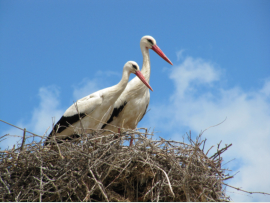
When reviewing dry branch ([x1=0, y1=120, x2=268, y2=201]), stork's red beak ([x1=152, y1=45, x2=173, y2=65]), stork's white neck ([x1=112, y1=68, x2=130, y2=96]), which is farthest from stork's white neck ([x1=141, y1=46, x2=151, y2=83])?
dry branch ([x1=0, y1=120, x2=268, y2=201])

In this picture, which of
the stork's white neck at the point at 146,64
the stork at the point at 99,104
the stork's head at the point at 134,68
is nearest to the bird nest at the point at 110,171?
the stork at the point at 99,104

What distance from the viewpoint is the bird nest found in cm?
383

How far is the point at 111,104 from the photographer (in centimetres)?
538

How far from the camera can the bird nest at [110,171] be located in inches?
151

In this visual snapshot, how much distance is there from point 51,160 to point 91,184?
0.55 m

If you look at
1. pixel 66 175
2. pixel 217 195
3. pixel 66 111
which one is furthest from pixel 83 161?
pixel 66 111

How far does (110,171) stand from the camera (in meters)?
4.02

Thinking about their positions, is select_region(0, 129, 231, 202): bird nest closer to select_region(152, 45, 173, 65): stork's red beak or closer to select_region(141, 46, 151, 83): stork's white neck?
select_region(141, 46, 151, 83): stork's white neck

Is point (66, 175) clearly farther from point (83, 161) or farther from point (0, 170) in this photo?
point (0, 170)

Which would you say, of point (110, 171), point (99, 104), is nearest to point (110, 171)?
point (110, 171)

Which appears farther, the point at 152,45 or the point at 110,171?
the point at 152,45

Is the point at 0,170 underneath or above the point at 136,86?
underneath

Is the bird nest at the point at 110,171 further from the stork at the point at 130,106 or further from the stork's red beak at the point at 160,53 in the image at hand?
the stork's red beak at the point at 160,53

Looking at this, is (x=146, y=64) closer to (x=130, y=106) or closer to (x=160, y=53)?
(x=160, y=53)
